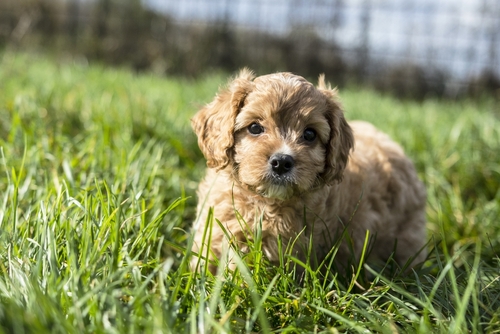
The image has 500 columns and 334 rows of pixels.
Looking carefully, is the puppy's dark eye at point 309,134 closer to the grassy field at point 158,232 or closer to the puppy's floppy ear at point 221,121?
the puppy's floppy ear at point 221,121

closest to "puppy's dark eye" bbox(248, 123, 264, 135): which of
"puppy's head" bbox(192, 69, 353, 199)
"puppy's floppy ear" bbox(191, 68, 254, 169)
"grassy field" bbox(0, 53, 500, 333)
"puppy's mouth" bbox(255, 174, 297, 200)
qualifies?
"puppy's head" bbox(192, 69, 353, 199)

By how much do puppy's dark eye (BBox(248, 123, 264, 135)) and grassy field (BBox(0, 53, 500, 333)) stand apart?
540 mm

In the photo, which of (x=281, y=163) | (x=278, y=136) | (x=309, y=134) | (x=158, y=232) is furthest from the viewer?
(x=158, y=232)

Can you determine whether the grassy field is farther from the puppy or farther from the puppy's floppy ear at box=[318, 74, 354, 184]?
the puppy's floppy ear at box=[318, 74, 354, 184]

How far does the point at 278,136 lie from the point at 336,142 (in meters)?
0.35

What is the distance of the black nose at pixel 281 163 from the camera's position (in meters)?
2.51

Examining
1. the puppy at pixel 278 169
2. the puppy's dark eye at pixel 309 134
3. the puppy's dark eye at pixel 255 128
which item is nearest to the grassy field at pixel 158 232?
the puppy at pixel 278 169

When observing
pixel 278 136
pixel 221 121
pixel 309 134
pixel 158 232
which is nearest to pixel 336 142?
pixel 309 134

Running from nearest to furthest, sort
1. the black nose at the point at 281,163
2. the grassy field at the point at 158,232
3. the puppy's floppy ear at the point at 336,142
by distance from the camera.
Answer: the grassy field at the point at 158,232
the black nose at the point at 281,163
the puppy's floppy ear at the point at 336,142

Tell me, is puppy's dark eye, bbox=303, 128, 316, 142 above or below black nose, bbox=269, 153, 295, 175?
above

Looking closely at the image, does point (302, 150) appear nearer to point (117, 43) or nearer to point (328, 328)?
point (328, 328)

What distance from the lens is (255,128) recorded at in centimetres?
281

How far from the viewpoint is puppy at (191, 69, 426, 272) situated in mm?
2584

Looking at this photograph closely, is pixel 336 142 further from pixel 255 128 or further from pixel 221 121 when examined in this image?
pixel 221 121
